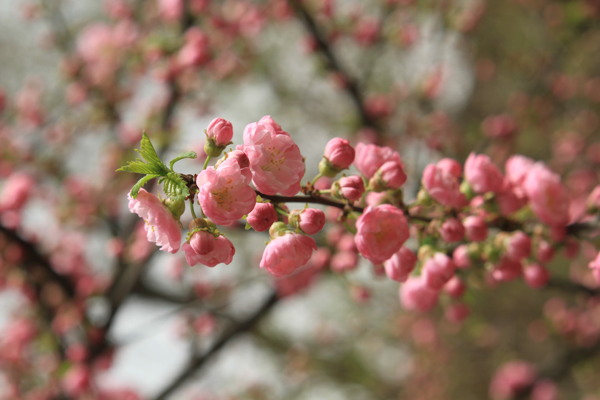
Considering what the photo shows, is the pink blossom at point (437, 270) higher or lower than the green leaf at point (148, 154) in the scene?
lower

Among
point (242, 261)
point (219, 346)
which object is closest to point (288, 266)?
point (219, 346)

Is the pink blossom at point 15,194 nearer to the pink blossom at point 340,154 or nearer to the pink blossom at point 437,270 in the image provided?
the pink blossom at point 340,154

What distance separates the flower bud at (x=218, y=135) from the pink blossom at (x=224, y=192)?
0.12 metres

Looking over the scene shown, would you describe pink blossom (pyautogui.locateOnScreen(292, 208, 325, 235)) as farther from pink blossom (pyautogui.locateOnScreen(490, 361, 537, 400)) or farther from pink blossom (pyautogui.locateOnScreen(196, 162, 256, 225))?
pink blossom (pyautogui.locateOnScreen(490, 361, 537, 400))

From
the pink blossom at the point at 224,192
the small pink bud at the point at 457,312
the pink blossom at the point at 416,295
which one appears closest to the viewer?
the pink blossom at the point at 224,192

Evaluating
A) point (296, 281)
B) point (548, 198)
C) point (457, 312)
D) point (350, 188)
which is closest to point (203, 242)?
point (350, 188)

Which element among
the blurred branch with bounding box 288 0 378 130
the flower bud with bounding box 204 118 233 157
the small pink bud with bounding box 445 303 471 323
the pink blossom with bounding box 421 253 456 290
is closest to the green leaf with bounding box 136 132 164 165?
the flower bud with bounding box 204 118 233 157

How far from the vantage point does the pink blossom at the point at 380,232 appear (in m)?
0.78

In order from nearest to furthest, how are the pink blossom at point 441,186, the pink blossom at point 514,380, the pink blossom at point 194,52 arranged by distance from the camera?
the pink blossom at point 441,186 → the pink blossom at point 194,52 → the pink blossom at point 514,380

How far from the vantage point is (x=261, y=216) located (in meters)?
0.77

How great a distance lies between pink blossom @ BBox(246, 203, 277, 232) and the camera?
2.52ft

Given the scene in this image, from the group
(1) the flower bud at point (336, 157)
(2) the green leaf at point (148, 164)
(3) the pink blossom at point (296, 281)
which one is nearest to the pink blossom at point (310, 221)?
(1) the flower bud at point (336, 157)

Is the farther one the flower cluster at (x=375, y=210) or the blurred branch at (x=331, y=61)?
the blurred branch at (x=331, y=61)

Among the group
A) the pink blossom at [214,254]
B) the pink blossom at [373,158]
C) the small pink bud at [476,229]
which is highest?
the pink blossom at [373,158]
